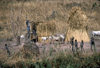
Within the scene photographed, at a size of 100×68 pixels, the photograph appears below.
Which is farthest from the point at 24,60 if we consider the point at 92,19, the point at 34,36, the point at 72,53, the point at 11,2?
the point at 11,2

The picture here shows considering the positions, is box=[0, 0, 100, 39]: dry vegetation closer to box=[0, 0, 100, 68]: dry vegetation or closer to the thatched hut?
box=[0, 0, 100, 68]: dry vegetation

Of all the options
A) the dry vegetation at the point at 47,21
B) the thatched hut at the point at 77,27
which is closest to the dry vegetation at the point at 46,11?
the dry vegetation at the point at 47,21

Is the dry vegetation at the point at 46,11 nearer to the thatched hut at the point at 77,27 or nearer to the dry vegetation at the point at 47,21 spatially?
the dry vegetation at the point at 47,21

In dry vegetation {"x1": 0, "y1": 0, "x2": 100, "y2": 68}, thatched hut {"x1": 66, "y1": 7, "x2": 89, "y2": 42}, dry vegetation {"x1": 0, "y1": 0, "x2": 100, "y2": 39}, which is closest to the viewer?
dry vegetation {"x1": 0, "y1": 0, "x2": 100, "y2": 68}

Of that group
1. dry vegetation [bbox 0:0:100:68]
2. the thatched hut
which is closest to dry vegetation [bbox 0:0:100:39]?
dry vegetation [bbox 0:0:100:68]

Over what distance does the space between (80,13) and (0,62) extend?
5348mm

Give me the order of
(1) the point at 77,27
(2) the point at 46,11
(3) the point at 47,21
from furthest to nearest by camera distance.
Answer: (2) the point at 46,11
(3) the point at 47,21
(1) the point at 77,27

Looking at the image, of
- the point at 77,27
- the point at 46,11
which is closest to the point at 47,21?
the point at 77,27

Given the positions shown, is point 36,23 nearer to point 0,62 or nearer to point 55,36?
point 55,36

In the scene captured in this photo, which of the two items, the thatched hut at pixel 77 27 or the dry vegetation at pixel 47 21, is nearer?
the dry vegetation at pixel 47 21

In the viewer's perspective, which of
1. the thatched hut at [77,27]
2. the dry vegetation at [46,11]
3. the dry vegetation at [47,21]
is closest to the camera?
the dry vegetation at [47,21]

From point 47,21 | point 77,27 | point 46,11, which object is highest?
point 46,11

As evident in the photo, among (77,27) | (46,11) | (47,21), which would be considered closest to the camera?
(77,27)

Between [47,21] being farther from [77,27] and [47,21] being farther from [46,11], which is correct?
[46,11]
